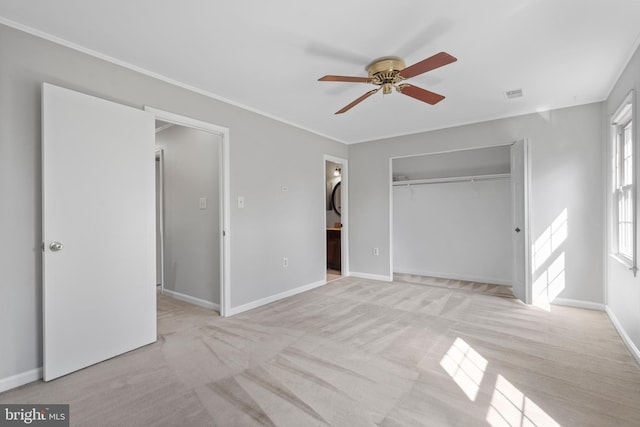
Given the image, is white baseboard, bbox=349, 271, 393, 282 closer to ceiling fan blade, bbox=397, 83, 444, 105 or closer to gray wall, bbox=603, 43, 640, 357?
gray wall, bbox=603, 43, 640, 357

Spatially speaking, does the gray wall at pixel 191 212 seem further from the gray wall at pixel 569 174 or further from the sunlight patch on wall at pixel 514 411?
the gray wall at pixel 569 174

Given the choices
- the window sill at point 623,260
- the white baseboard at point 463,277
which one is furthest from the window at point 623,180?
the white baseboard at point 463,277

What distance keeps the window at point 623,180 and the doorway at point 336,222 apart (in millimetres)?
3509

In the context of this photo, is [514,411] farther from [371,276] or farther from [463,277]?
[463,277]

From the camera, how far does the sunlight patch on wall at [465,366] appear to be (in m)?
1.98

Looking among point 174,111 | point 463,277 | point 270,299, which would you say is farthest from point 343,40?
point 463,277

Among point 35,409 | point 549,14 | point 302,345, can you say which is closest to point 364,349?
point 302,345

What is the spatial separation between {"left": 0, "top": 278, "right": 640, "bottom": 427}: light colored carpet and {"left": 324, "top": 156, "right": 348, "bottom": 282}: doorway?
217 cm

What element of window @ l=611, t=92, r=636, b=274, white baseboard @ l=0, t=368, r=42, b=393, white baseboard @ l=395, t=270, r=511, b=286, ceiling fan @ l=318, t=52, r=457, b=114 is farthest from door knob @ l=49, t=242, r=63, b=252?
white baseboard @ l=395, t=270, r=511, b=286

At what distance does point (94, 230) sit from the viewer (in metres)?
2.29

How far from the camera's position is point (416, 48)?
2.31 m

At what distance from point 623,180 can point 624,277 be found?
0.95 meters

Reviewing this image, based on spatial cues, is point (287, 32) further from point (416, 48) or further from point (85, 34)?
point (85, 34)

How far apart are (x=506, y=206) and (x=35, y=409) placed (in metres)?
5.68
